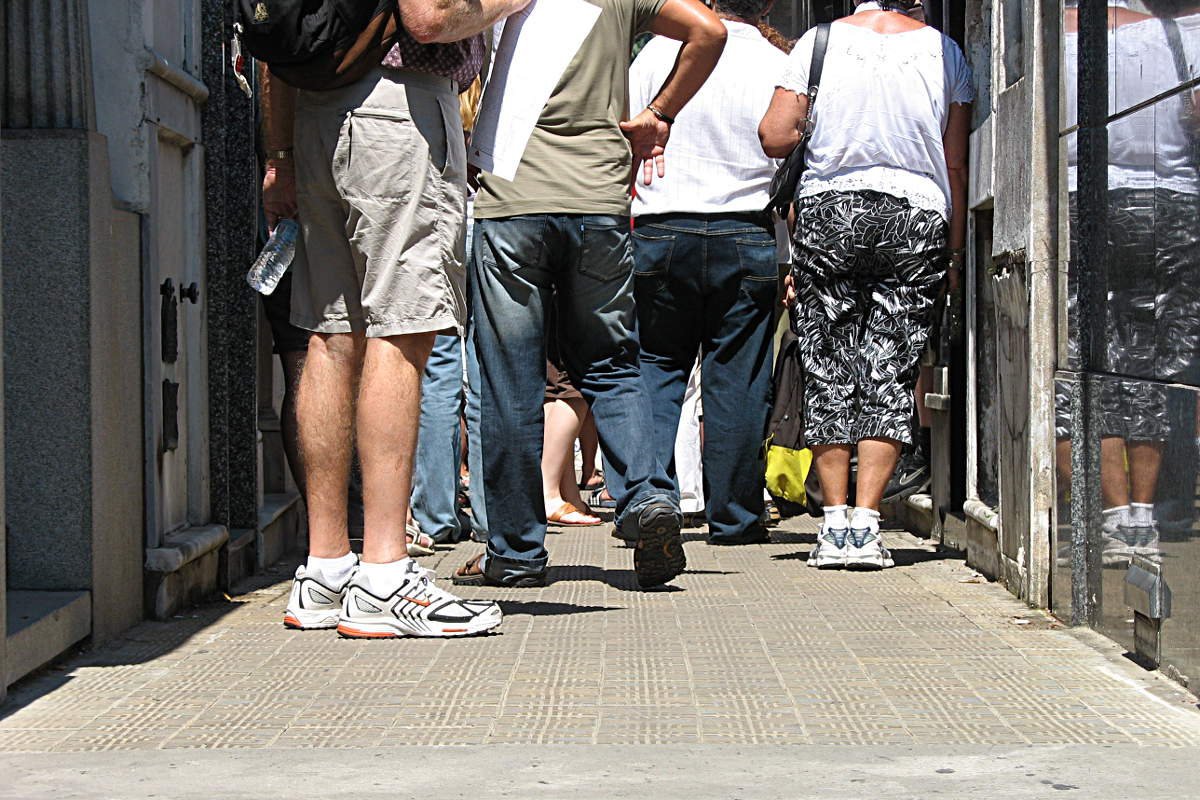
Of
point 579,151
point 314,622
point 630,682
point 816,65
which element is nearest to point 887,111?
point 816,65

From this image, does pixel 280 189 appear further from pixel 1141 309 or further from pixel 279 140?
pixel 1141 309

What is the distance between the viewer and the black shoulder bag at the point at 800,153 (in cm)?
640

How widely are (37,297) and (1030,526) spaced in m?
2.75

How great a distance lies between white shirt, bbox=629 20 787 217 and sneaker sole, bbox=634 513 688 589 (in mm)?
1945

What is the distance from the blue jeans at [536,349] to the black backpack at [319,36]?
1.08 metres

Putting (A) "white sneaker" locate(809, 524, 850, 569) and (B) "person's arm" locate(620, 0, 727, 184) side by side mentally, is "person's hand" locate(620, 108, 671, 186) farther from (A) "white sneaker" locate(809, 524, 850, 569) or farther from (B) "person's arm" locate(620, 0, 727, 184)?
(A) "white sneaker" locate(809, 524, 850, 569)

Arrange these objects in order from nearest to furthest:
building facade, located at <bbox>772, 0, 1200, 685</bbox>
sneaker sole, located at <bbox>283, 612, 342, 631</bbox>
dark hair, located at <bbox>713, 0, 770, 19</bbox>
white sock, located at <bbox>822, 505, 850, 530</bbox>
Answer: building facade, located at <bbox>772, 0, 1200, 685</bbox>, sneaker sole, located at <bbox>283, 612, 342, 631</bbox>, white sock, located at <bbox>822, 505, 850, 530</bbox>, dark hair, located at <bbox>713, 0, 770, 19</bbox>

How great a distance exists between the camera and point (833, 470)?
21.0 feet

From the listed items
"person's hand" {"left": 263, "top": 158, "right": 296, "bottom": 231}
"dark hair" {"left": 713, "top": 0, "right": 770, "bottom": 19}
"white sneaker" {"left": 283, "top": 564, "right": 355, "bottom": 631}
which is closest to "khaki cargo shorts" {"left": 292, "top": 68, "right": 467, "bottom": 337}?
"person's hand" {"left": 263, "top": 158, "right": 296, "bottom": 231}

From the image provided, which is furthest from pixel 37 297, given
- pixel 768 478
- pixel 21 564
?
pixel 768 478

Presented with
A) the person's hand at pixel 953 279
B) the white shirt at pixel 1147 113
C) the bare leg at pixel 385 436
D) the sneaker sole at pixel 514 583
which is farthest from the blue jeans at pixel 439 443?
the white shirt at pixel 1147 113

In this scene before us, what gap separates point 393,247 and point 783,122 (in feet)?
7.63

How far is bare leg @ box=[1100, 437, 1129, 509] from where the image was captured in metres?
4.33

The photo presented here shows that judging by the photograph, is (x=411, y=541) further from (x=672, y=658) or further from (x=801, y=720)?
(x=801, y=720)
